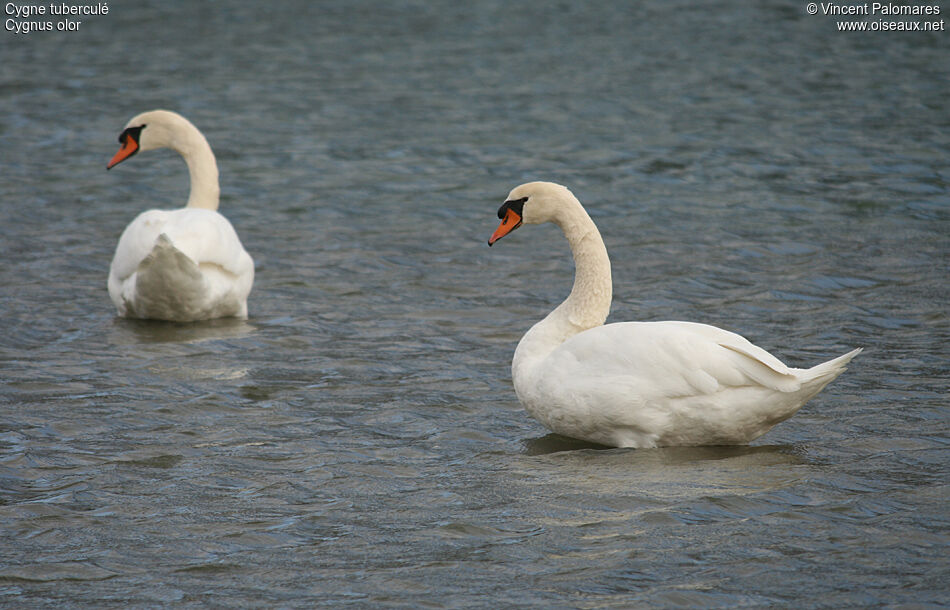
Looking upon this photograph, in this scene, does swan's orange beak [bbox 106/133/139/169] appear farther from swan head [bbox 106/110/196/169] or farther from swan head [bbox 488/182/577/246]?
swan head [bbox 488/182/577/246]

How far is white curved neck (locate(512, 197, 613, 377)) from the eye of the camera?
6996 millimetres

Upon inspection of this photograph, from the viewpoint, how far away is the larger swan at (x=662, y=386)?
246 inches

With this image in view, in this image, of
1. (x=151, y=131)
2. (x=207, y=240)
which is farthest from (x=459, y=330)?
(x=151, y=131)

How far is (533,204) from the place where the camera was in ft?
23.4

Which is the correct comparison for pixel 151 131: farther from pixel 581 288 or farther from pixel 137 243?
pixel 581 288

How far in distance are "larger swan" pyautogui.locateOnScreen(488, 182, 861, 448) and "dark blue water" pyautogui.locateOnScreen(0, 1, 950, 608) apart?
0.48 feet

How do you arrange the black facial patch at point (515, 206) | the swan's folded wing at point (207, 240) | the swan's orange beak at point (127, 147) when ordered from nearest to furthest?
the black facial patch at point (515, 206), the swan's folded wing at point (207, 240), the swan's orange beak at point (127, 147)

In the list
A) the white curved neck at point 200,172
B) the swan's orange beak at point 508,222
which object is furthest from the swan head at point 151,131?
the swan's orange beak at point 508,222

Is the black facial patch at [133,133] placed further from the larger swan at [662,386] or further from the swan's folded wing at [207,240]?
the larger swan at [662,386]

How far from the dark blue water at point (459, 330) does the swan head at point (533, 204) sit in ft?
3.60

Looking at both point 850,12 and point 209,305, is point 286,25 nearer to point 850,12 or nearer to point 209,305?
point 850,12

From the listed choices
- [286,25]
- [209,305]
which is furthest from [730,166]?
[286,25]

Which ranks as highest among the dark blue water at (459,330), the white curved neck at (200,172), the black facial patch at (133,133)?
the black facial patch at (133,133)

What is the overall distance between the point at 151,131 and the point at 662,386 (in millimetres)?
5994
